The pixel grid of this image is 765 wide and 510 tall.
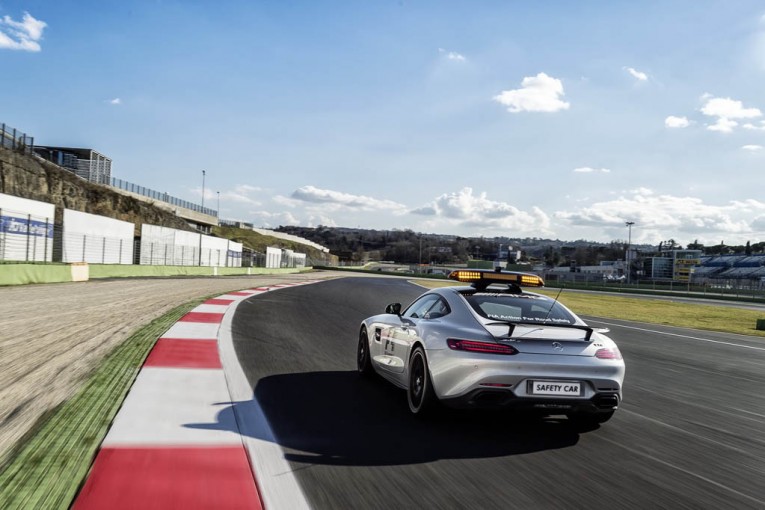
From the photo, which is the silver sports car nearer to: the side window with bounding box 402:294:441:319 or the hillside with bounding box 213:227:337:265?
the side window with bounding box 402:294:441:319

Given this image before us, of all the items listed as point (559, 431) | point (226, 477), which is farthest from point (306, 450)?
point (559, 431)

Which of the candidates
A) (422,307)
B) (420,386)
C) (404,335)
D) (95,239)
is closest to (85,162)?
(95,239)

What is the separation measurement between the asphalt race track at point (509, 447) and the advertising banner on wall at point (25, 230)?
22.1 meters

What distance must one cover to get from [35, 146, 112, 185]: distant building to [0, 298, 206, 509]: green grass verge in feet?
171

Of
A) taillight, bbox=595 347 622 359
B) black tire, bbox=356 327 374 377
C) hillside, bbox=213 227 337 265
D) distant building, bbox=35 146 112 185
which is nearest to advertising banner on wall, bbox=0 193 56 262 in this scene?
black tire, bbox=356 327 374 377

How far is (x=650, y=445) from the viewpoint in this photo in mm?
5012

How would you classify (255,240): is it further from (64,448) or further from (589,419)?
(64,448)

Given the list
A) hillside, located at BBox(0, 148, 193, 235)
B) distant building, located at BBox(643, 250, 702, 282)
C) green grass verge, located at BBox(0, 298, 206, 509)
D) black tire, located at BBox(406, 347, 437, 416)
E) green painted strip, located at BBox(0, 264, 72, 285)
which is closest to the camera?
green grass verge, located at BBox(0, 298, 206, 509)

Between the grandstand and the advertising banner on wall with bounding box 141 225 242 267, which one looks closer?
the advertising banner on wall with bounding box 141 225 242 267

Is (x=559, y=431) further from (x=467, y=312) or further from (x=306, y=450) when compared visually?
(x=306, y=450)

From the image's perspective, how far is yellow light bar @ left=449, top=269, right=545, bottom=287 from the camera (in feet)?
20.6

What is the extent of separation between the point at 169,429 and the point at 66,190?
47.0 meters

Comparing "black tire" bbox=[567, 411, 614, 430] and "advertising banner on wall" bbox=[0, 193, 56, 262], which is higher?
"advertising banner on wall" bbox=[0, 193, 56, 262]

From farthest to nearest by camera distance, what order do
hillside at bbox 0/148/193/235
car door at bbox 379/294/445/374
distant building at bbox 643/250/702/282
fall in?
1. distant building at bbox 643/250/702/282
2. hillside at bbox 0/148/193/235
3. car door at bbox 379/294/445/374
